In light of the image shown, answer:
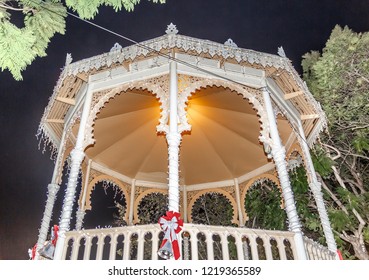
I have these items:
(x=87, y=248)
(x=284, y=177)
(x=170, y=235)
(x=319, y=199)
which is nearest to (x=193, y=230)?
(x=170, y=235)

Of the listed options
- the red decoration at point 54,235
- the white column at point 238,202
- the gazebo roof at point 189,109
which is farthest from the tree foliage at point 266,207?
the red decoration at point 54,235

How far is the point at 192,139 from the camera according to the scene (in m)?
10.2

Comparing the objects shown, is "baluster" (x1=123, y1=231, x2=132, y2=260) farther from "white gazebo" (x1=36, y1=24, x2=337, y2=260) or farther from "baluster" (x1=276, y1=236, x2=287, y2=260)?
"baluster" (x1=276, y1=236, x2=287, y2=260)

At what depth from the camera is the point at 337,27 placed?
10938 millimetres

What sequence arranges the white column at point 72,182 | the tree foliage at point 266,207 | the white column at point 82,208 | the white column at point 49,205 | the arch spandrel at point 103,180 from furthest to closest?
the tree foliage at point 266,207 → the arch spandrel at point 103,180 → the white column at point 82,208 → the white column at point 49,205 → the white column at point 72,182

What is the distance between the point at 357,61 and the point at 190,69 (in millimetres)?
6051

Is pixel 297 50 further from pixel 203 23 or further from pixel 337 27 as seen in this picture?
pixel 203 23

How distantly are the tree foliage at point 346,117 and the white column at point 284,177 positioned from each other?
10.8 ft

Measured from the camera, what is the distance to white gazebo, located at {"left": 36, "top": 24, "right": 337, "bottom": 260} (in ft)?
18.4

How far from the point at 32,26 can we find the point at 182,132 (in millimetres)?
3009

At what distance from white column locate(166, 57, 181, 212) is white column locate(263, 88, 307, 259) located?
6.99 feet

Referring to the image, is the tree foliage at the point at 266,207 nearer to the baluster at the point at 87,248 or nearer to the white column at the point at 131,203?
the white column at the point at 131,203

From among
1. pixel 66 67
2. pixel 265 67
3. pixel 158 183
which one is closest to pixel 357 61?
pixel 265 67

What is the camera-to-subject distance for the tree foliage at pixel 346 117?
31.3ft
